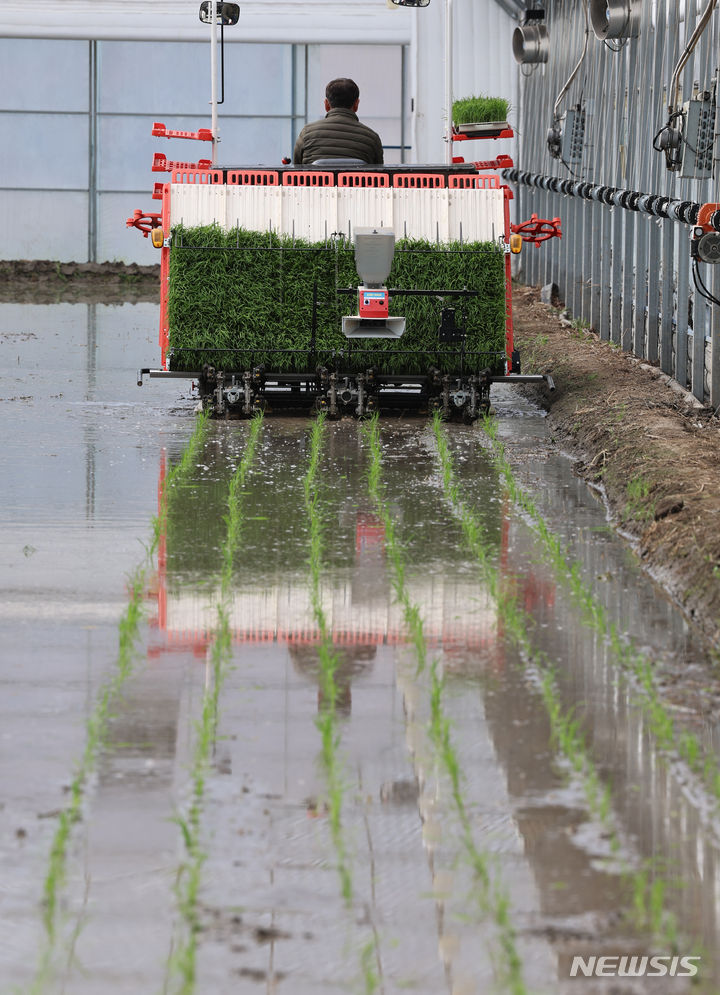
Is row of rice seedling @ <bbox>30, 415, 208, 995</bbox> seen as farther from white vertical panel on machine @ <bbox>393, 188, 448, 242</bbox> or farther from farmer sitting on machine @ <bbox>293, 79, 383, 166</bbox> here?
farmer sitting on machine @ <bbox>293, 79, 383, 166</bbox>

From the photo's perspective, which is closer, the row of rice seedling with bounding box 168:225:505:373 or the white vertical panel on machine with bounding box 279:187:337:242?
the row of rice seedling with bounding box 168:225:505:373

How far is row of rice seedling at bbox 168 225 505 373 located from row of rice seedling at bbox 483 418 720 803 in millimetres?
2597

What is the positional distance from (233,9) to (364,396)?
3.53 m

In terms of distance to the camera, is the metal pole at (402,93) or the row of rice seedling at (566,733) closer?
the row of rice seedling at (566,733)

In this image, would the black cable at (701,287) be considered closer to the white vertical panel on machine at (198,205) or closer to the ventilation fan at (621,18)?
the white vertical panel on machine at (198,205)

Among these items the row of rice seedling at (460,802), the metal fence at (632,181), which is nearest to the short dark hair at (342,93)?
the metal fence at (632,181)

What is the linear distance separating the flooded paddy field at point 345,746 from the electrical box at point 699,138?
309cm

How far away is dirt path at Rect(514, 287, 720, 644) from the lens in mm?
6535

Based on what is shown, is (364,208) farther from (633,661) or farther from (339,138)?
(633,661)

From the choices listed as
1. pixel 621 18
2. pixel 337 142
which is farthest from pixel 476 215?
pixel 621 18

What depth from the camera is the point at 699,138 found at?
1071 centimetres

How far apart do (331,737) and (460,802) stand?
61 centimetres

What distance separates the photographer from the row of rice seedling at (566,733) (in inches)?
142

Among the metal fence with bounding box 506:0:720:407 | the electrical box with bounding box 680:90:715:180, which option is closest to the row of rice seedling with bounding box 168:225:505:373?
the electrical box with bounding box 680:90:715:180
